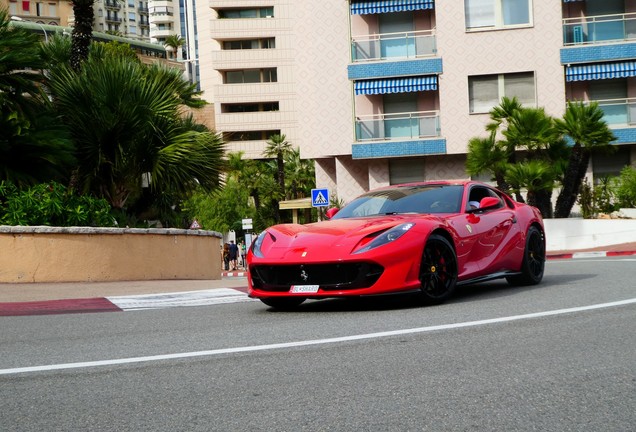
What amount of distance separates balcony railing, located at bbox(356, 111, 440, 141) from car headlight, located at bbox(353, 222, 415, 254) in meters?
31.1

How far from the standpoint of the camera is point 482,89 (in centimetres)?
4012

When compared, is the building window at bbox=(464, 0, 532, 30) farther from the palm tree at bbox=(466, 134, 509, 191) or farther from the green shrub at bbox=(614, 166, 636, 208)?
the palm tree at bbox=(466, 134, 509, 191)

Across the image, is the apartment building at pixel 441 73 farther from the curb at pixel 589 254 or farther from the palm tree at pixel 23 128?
the palm tree at pixel 23 128

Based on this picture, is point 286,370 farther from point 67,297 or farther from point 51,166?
point 51,166

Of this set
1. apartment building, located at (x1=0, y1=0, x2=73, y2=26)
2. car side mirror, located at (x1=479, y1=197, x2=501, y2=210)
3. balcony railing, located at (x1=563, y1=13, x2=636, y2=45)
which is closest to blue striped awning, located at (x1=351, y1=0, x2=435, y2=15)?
balcony railing, located at (x1=563, y1=13, x2=636, y2=45)

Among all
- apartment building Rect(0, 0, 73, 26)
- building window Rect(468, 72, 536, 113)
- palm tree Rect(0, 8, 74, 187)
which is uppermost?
apartment building Rect(0, 0, 73, 26)

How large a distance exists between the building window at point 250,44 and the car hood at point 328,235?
251ft

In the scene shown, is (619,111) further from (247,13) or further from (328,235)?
(247,13)

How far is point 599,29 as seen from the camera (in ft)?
130

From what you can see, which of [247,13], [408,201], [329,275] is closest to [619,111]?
[408,201]

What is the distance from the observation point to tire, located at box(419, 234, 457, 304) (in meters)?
9.55

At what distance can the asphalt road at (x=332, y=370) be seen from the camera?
15.2 feet

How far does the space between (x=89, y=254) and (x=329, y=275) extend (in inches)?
266

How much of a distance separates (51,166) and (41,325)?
8293 mm
